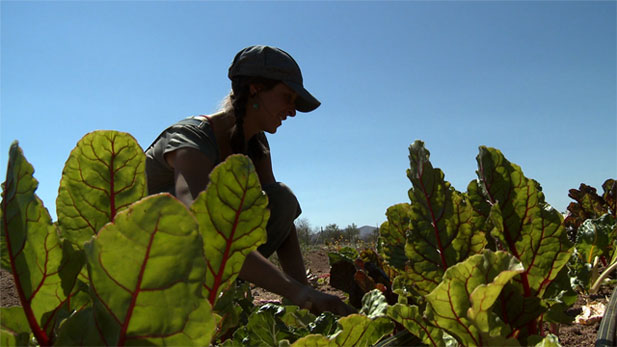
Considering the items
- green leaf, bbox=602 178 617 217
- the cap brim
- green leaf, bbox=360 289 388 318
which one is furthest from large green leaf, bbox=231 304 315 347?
green leaf, bbox=602 178 617 217

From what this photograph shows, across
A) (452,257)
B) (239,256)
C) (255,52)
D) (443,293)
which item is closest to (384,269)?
(452,257)

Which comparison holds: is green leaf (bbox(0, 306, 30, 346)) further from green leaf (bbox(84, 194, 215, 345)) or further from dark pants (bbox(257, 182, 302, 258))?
dark pants (bbox(257, 182, 302, 258))

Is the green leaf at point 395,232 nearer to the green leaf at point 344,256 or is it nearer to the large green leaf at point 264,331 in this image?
the large green leaf at point 264,331

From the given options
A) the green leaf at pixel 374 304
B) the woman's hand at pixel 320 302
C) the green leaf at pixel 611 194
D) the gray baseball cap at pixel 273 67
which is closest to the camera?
the green leaf at pixel 374 304

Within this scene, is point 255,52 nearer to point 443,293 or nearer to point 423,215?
point 423,215

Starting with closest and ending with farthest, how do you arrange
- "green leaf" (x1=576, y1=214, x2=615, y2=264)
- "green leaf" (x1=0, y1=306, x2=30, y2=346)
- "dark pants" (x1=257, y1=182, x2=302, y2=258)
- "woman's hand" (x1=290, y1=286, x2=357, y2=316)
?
"green leaf" (x1=0, y1=306, x2=30, y2=346)
"woman's hand" (x1=290, y1=286, x2=357, y2=316)
"green leaf" (x1=576, y1=214, x2=615, y2=264)
"dark pants" (x1=257, y1=182, x2=302, y2=258)

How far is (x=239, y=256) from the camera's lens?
2.34 feet

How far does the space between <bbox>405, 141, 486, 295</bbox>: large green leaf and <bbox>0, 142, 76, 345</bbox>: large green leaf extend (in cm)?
64

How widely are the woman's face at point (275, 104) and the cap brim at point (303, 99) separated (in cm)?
6

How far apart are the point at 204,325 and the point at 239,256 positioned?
18cm

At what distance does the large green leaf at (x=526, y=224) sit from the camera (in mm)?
922

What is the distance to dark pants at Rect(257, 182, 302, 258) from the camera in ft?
11.3

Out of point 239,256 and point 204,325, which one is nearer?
point 204,325

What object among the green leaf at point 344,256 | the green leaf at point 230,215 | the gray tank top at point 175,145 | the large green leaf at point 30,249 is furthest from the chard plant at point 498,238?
the gray tank top at point 175,145
